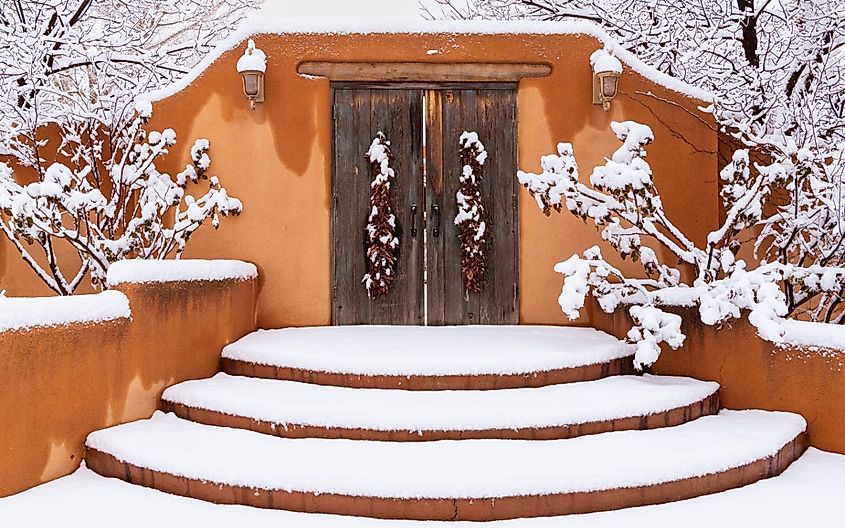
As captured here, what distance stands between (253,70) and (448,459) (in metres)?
3.95

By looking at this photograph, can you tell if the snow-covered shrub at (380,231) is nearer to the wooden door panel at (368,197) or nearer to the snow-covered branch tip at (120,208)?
the wooden door panel at (368,197)

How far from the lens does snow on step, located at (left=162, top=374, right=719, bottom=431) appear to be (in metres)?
3.72

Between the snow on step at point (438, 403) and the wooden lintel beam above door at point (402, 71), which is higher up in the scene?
the wooden lintel beam above door at point (402, 71)

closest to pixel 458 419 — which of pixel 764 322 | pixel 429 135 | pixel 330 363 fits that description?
pixel 330 363

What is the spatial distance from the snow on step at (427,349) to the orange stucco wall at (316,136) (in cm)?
51

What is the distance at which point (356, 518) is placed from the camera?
3.14 metres

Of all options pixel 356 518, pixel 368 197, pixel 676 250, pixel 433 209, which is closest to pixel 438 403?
pixel 356 518

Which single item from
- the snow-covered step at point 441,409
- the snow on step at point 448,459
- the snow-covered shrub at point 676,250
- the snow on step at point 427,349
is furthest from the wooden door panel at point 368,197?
the snow on step at point 448,459

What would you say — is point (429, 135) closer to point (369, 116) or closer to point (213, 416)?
point (369, 116)

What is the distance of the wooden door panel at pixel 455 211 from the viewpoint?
6145mm

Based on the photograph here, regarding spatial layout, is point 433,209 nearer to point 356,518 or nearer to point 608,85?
point 608,85

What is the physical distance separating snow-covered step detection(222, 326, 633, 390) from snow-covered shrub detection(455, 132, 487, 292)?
0.76 m

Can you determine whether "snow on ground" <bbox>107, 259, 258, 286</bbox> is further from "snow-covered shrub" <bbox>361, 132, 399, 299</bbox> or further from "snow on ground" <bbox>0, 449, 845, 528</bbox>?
"snow on ground" <bbox>0, 449, 845, 528</bbox>

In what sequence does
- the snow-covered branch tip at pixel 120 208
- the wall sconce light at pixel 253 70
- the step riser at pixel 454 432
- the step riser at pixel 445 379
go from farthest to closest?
the wall sconce light at pixel 253 70 → the snow-covered branch tip at pixel 120 208 → the step riser at pixel 445 379 → the step riser at pixel 454 432
